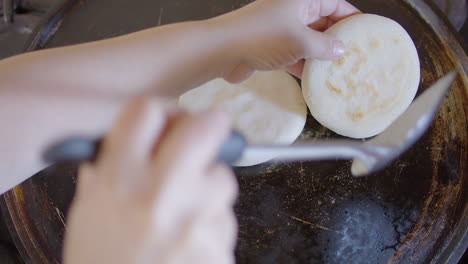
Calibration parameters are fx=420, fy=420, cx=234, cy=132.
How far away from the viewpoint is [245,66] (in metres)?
0.79

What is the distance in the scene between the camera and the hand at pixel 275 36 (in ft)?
2.44

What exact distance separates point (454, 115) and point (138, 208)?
0.77 metres

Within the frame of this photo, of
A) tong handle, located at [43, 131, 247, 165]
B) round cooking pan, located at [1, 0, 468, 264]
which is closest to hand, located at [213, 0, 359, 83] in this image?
A: round cooking pan, located at [1, 0, 468, 264]

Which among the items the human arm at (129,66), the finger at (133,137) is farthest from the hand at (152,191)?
the human arm at (129,66)

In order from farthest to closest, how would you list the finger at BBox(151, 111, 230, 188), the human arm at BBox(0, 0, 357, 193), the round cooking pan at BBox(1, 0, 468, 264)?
the round cooking pan at BBox(1, 0, 468, 264)
the human arm at BBox(0, 0, 357, 193)
the finger at BBox(151, 111, 230, 188)

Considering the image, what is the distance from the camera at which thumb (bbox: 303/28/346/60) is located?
741 millimetres

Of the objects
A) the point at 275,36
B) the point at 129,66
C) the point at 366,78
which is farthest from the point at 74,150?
the point at 366,78

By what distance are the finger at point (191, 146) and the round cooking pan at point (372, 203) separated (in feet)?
1.91

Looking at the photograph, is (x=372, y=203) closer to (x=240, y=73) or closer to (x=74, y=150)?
(x=240, y=73)

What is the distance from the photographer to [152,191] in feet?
0.98

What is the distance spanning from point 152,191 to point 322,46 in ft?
1.77

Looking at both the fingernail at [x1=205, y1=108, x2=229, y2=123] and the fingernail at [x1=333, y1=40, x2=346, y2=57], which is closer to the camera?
the fingernail at [x1=205, y1=108, x2=229, y2=123]

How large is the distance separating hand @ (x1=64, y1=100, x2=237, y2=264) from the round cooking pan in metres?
0.56

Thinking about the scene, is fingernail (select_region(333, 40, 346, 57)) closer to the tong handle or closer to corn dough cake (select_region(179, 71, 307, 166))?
corn dough cake (select_region(179, 71, 307, 166))
